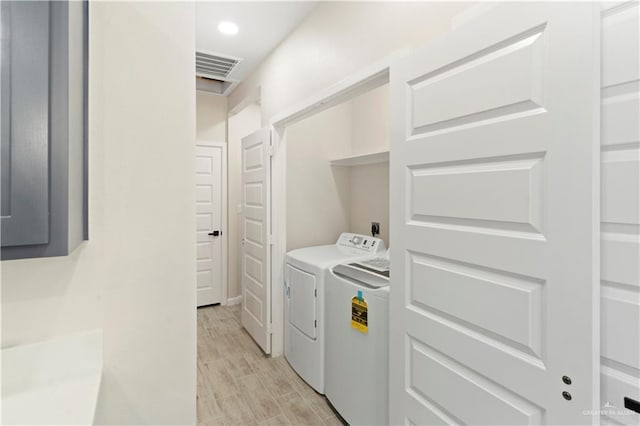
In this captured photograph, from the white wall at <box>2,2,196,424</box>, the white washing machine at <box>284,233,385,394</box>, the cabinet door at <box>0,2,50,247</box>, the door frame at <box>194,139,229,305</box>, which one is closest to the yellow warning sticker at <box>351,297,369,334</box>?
the white washing machine at <box>284,233,385,394</box>

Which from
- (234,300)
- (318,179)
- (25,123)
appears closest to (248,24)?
(318,179)

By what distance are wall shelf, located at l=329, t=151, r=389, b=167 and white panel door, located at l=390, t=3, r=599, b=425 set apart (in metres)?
1.28

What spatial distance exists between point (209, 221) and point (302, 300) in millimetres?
2320

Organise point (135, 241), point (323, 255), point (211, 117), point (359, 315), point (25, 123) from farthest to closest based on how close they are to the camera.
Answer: point (211, 117) → point (323, 255) → point (359, 315) → point (135, 241) → point (25, 123)

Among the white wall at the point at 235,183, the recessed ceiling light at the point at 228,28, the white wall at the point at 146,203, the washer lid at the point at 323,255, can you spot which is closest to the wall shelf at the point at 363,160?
the washer lid at the point at 323,255

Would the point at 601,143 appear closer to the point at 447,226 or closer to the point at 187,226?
the point at 447,226

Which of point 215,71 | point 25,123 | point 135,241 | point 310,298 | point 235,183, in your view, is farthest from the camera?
point 235,183

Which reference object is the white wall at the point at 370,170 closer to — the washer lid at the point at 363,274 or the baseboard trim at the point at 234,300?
the washer lid at the point at 363,274

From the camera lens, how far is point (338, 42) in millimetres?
2150

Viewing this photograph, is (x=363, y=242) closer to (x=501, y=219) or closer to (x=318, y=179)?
(x=318, y=179)

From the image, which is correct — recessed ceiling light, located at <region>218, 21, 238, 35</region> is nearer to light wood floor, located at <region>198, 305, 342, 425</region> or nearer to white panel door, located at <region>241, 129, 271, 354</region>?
white panel door, located at <region>241, 129, 271, 354</region>

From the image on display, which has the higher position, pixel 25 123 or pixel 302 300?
pixel 25 123

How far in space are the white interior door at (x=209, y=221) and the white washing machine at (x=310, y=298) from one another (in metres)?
1.86

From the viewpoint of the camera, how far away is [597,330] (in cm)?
84
